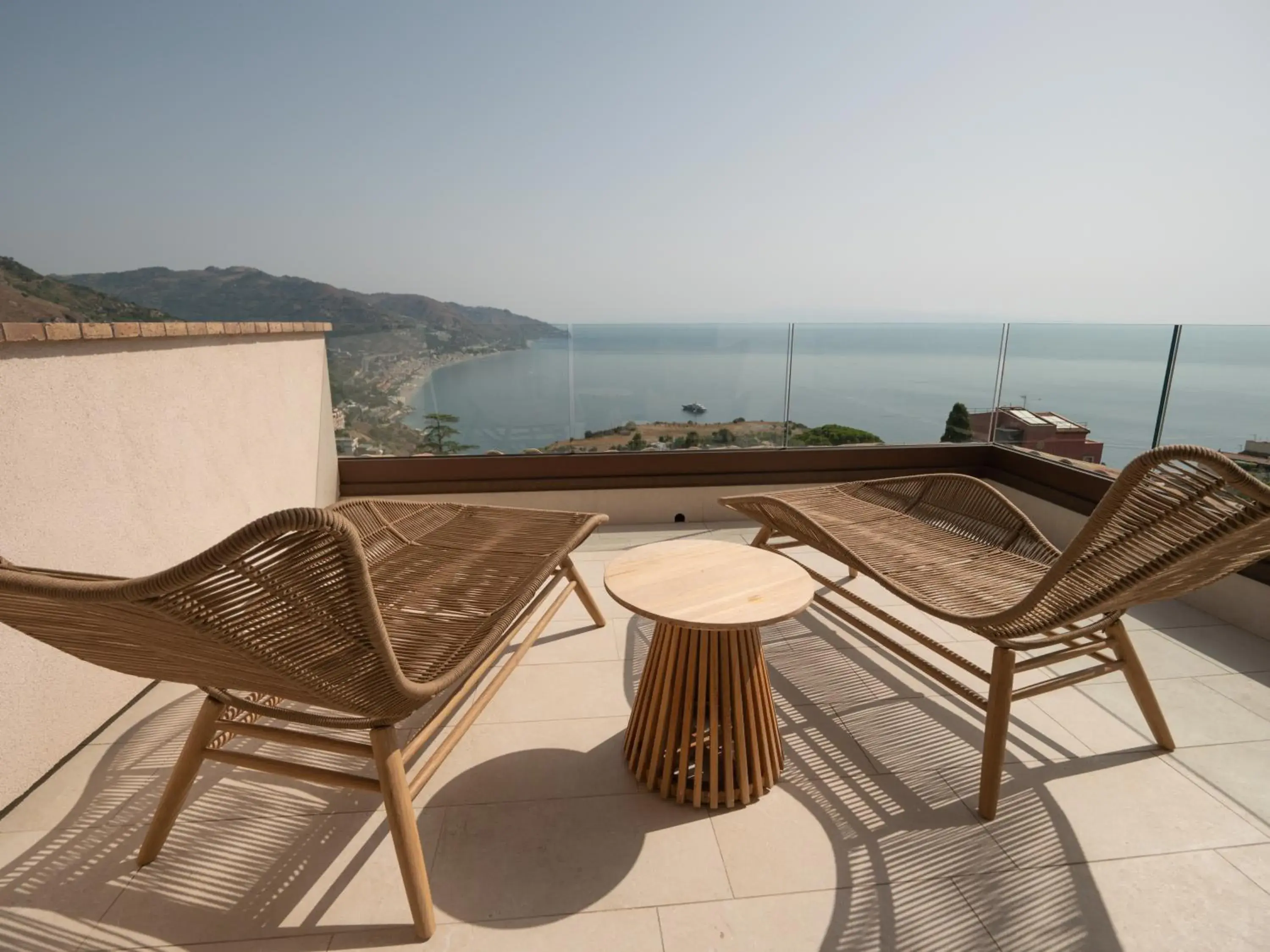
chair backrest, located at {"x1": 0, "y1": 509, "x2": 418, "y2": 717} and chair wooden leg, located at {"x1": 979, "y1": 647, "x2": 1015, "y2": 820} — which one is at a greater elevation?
chair backrest, located at {"x1": 0, "y1": 509, "x2": 418, "y2": 717}

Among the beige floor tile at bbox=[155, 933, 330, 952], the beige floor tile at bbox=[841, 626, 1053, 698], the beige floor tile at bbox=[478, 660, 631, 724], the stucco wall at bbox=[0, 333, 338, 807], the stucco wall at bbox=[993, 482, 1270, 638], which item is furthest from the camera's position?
the stucco wall at bbox=[993, 482, 1270, 638]

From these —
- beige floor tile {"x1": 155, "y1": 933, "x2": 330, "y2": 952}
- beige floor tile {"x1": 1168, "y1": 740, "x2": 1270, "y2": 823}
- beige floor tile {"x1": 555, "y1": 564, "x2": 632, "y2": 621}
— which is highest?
beige floor tile {"x1": 155, "y1": 933, "x2": 330, "y2": 952}

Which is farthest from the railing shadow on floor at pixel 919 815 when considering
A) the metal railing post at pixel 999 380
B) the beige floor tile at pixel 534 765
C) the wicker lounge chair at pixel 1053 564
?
the metal railing post at pixel 999 380

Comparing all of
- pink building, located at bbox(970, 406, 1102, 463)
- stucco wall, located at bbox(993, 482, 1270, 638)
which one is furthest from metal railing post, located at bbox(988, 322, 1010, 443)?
stucco wall, located at bbox(993, 482, 1270, 638)

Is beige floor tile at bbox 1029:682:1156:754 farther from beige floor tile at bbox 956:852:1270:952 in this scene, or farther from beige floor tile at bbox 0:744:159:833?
beige floor tile at bbox 0:744:159:833

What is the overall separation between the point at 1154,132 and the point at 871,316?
2.61 metres

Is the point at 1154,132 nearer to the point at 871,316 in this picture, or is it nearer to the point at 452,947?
the point at 871,316

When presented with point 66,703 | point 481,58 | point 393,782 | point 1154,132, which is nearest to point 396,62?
point 481,58

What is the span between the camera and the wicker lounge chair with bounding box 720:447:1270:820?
1.23m

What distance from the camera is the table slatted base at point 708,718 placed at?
1436 millimetres

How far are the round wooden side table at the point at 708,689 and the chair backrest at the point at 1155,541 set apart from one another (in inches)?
23.8

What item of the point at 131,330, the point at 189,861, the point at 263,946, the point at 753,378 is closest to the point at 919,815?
the point at 263,946

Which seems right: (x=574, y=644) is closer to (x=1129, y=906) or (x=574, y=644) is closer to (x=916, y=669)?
(x=916, y=669)

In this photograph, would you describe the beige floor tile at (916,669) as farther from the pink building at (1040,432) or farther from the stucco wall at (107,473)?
the stucco wall at (107,473)
